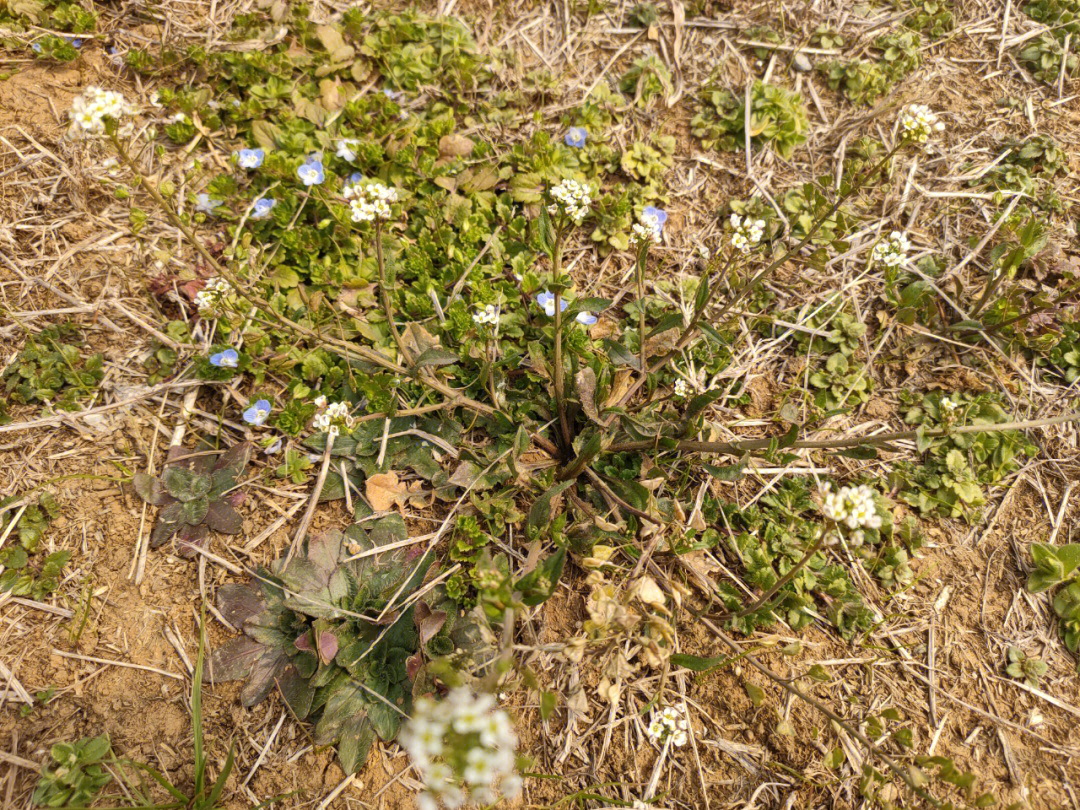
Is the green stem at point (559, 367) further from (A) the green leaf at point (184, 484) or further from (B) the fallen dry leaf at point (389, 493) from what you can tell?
(A) the green leaf at point (184, 484)

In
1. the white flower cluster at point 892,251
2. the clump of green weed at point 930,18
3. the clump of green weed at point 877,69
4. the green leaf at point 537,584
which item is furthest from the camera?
the clump of green weed at point 930,18

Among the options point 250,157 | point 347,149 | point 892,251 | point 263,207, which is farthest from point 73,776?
point 892,251

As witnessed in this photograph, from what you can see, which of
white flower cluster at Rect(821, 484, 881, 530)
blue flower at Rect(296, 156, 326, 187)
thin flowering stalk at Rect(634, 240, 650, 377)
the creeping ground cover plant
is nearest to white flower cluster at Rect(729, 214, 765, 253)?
the creeping ground cover plant

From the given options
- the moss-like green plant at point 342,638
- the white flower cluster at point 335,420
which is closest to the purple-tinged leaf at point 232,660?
the moss-like green plant at point 342,638

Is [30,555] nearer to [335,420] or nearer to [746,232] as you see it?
[335,420]

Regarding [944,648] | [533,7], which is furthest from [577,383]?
[533,7]

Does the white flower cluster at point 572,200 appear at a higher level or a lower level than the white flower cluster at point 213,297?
higher

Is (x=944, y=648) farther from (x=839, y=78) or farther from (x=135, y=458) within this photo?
(x=135, y=458)

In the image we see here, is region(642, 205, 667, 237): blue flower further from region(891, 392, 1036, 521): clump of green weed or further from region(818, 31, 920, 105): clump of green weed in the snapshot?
region(891, 392, 1036, 521): clump of green weed
